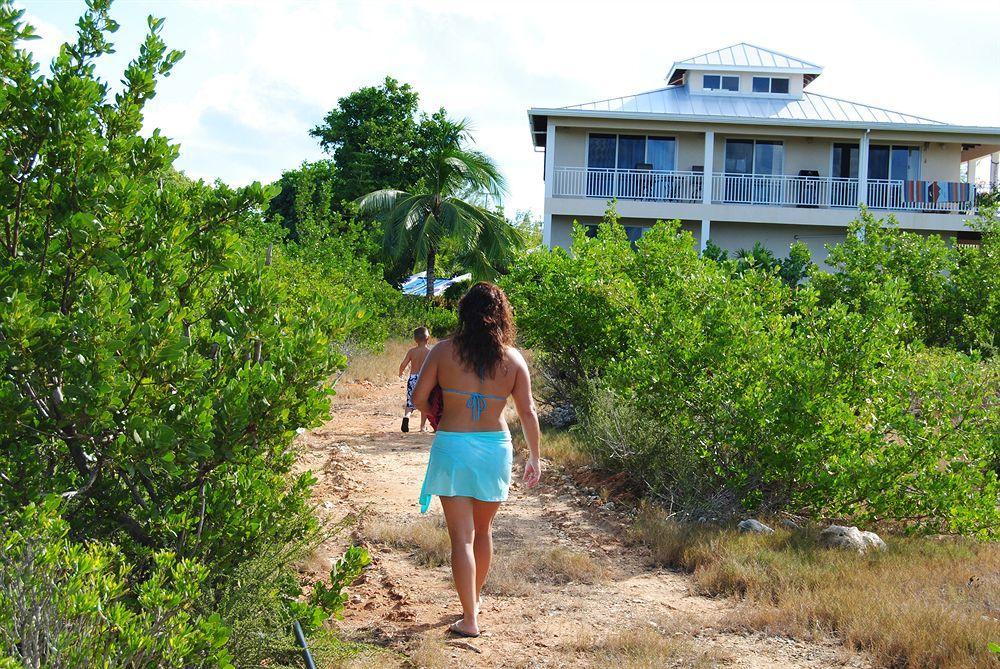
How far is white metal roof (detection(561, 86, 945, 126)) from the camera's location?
82.7 feet

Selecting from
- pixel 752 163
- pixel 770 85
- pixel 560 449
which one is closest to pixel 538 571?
pixel 560 449

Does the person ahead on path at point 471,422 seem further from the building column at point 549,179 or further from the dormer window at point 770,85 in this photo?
the dormer window at point 770,85

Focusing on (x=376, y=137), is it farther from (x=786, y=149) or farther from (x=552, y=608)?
(x=552, y=608)

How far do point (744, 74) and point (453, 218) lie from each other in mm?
10233

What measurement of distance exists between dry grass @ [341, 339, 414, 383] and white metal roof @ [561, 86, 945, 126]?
30.8 ft

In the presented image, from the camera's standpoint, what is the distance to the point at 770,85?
27.7 metres

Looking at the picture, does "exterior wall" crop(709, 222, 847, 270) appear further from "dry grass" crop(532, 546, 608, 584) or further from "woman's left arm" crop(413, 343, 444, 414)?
"woman's left arm" crop(413, 343, 444, 414)


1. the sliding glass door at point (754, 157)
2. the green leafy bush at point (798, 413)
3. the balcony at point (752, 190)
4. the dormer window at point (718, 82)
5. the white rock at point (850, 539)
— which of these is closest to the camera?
the white rock at point (850, 539)

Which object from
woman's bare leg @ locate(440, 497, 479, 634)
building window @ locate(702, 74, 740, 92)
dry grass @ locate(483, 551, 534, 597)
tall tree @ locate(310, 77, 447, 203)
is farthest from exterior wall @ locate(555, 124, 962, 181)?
woman's bare leg @ locate(440, 497, 479, 634)

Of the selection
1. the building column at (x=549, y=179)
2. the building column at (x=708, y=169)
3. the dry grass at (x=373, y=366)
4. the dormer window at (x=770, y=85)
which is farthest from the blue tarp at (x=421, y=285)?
the dry grass at (x=373, y=366)

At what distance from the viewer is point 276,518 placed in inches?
151

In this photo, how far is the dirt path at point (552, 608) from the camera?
4523mm

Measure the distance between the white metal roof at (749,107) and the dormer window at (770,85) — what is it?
0.60m

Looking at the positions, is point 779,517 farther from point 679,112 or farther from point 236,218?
point 679,112
